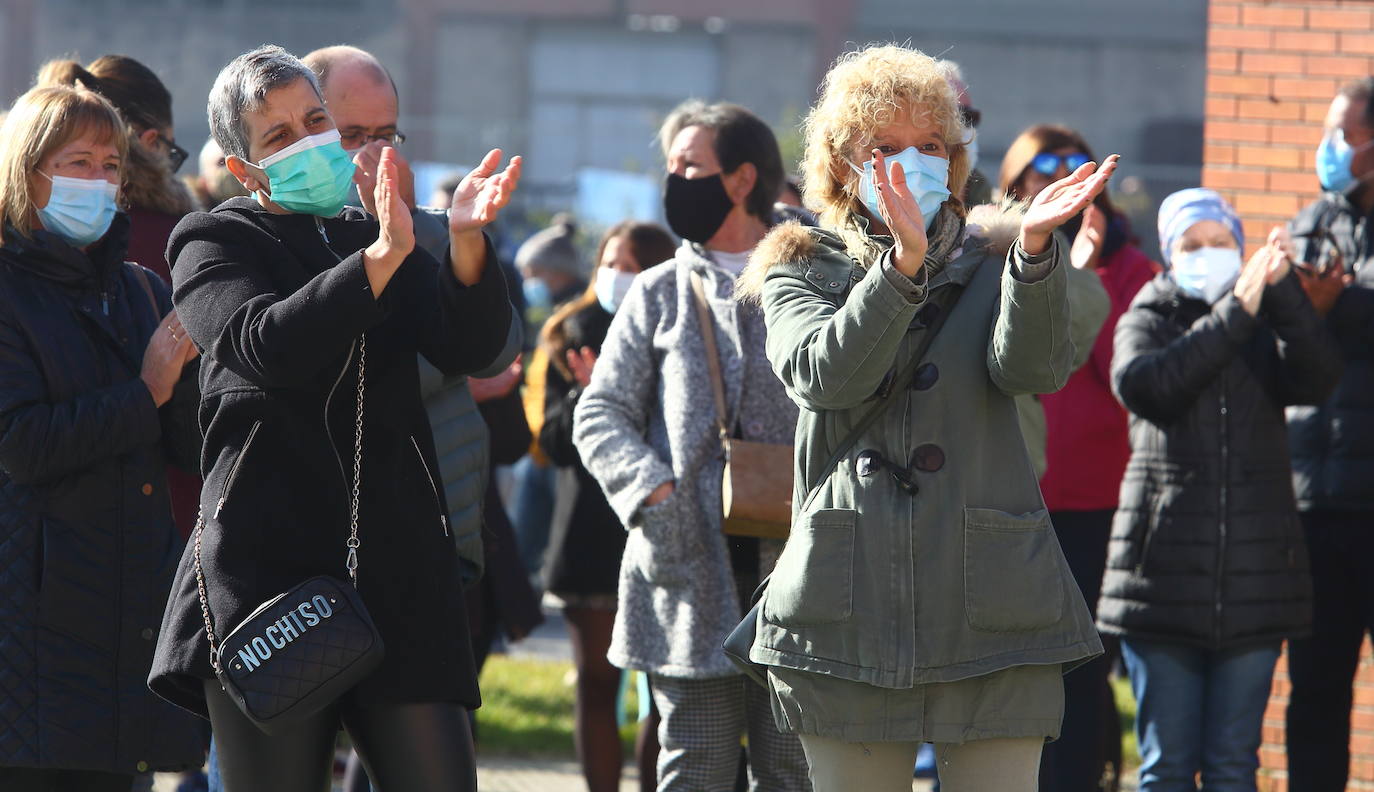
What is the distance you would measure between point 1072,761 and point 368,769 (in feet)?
8.67

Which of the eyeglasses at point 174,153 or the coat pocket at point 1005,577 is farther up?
the eyeglasses at point 174,153

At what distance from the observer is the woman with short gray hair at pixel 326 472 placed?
312 centimetres

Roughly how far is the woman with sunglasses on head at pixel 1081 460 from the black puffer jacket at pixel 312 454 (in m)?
2.42

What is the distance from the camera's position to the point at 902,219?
304 cm

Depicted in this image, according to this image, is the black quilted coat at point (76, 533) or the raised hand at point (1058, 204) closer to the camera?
the raised hand at point (1058, 204)

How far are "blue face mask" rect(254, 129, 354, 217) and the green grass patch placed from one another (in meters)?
4.03

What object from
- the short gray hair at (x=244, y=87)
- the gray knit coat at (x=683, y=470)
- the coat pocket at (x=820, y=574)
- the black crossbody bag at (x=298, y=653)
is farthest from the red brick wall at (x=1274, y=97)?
the black crossbody bag at (x=298, y=653)

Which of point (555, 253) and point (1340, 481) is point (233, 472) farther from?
point (555, 253)

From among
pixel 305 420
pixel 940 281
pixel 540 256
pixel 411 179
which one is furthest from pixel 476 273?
pixel 540 256

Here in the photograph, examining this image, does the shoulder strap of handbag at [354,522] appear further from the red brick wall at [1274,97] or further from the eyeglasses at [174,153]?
the red brick wall at [1274,97]

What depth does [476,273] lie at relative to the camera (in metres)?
3.17

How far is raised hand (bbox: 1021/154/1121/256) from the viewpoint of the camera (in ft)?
9.78

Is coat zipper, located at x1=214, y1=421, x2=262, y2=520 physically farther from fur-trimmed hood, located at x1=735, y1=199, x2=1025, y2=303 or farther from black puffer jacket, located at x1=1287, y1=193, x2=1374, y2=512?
black puffer jacket, located at x1=1287, y1=193, x2=1374, y2=512

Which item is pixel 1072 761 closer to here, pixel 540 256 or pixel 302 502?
pixel 302 502
